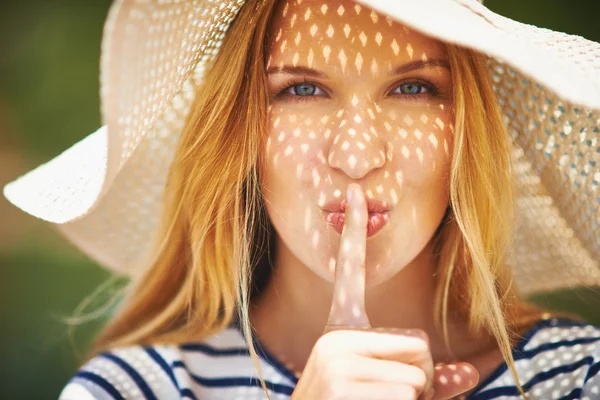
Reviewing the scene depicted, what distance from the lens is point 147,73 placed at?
92cm

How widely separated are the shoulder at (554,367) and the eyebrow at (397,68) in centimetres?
59

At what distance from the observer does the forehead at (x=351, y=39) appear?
0.99 metres

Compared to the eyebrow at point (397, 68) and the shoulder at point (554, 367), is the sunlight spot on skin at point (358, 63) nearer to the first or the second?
the eyebrow at point (397, 68)

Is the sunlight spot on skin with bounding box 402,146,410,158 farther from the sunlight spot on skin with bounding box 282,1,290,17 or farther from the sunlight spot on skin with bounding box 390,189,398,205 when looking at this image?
the sunlight spot on skin with bounding box 282,1,290,17

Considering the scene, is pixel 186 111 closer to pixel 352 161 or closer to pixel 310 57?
pixel 310 57

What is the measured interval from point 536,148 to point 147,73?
0.75m

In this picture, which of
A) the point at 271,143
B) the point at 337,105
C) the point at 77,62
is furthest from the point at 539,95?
the point at 77,62

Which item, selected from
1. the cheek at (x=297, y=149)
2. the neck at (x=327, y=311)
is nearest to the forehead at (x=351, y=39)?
the cheek at (x=297, y=149)

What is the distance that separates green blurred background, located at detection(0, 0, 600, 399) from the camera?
267 centimetres

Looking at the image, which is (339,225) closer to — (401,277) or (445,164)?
(445,164)

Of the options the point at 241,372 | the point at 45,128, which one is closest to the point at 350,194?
the point at 241,372

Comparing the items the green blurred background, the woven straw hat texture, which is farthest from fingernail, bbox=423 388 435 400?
the green blurred background

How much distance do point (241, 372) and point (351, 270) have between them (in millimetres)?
435

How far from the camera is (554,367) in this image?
1184 millimetres
